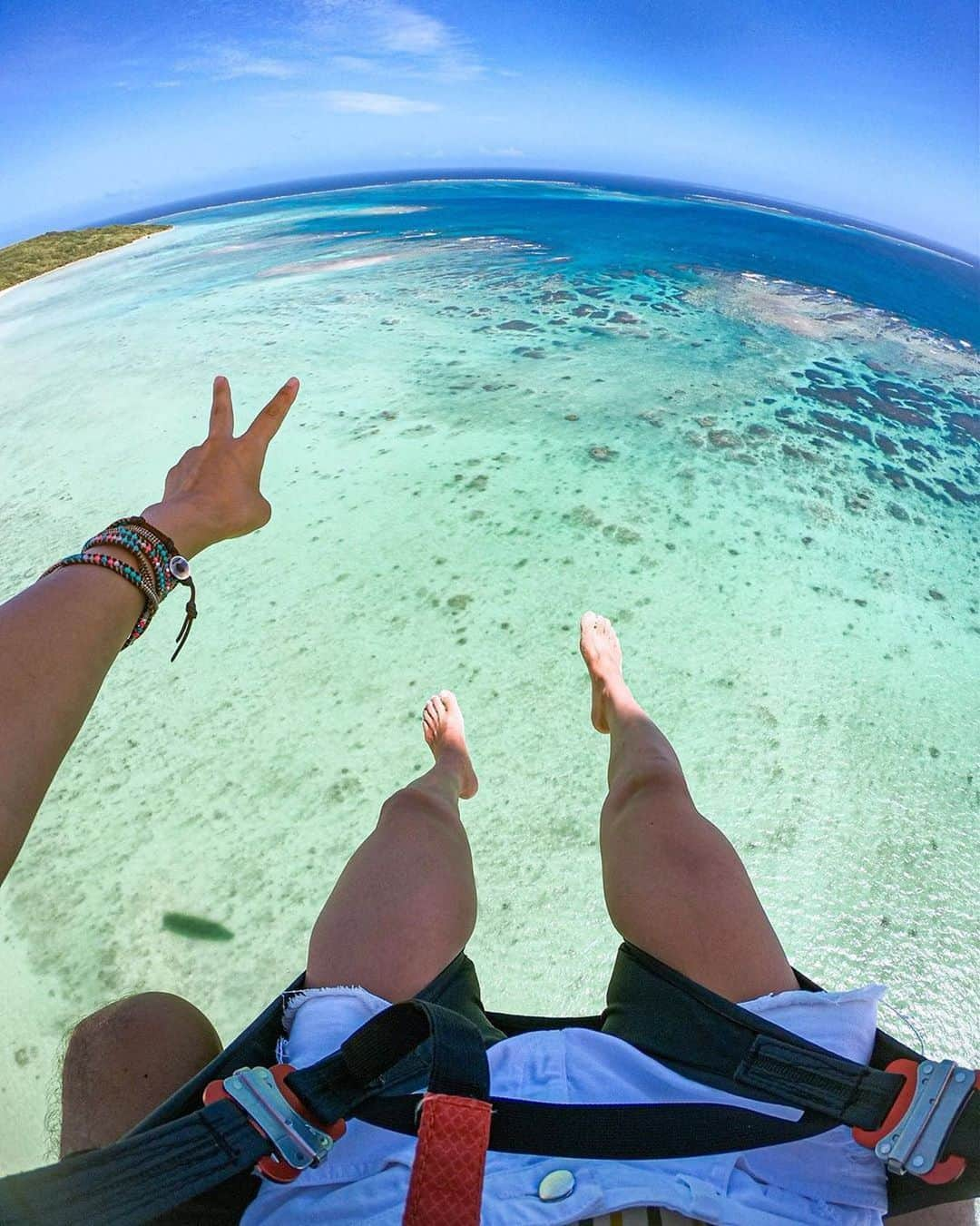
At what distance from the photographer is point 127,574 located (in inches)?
26.4

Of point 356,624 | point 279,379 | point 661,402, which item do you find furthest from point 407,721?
point 279,379

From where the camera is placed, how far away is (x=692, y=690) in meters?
1.78

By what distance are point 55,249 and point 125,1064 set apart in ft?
37.5

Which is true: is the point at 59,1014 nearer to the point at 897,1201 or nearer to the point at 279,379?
the point at 897,1201

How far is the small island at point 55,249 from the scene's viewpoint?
26.2 feet

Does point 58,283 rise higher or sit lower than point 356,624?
higher

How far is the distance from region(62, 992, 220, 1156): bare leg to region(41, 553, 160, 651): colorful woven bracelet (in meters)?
0.53

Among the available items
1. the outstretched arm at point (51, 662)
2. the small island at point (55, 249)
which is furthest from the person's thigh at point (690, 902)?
the small island at point (55, 249)

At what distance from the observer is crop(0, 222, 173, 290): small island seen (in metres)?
7.99

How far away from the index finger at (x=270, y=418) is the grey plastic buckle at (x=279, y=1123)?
0.82 m

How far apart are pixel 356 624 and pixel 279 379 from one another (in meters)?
2.27

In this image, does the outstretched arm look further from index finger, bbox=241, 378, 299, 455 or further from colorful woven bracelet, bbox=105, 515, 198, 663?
index finger, bbox=241, 378, 299, 455

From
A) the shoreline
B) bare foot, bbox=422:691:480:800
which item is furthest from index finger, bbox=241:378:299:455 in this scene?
the shoreline

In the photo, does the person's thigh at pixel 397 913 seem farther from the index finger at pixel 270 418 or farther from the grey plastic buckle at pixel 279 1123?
the index finger at pixel 270 418
